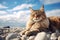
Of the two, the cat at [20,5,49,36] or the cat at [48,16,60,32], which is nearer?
the cat at [20,5,49,36]

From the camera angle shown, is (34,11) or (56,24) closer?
(34,11)

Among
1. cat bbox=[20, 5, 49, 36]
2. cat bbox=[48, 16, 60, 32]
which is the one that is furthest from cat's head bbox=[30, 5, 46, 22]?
cat bbox=[48, 16, 60, 32]

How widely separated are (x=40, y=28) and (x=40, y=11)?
28 centimetres

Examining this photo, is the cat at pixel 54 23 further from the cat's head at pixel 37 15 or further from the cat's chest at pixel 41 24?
the cat's head at pixel 37 15

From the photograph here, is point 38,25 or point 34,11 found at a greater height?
point 34,11

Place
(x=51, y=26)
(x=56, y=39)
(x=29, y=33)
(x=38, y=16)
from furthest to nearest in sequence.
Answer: (x=51, y=26) < (x=38, y=16) < (x=29, y=33) < (x=56, y=39)

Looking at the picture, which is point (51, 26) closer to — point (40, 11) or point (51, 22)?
point (51, 22)

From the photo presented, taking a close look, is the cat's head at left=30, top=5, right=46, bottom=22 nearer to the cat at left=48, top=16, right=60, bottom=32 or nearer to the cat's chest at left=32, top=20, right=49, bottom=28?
the cat's chest at left=32, top=20, right=49, bottom=28

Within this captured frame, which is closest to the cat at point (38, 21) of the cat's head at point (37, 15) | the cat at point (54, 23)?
the cat's head at point (37, 15)

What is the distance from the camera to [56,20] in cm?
332

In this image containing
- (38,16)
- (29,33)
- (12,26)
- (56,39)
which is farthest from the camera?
(12,26)

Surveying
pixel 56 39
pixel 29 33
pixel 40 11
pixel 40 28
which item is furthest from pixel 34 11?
pixel 56 39

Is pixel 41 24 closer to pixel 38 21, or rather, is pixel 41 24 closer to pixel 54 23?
pixel 38 21

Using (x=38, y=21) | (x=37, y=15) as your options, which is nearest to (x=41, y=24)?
(x=38, y=21)
